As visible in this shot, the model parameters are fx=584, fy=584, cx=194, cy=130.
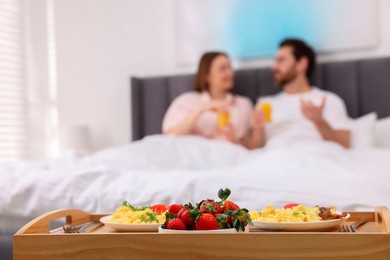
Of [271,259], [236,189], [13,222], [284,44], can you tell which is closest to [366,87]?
[284,44]

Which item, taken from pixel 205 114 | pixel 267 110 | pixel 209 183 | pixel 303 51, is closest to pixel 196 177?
pixel 209 183

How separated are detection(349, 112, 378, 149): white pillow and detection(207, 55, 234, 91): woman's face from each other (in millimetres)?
820

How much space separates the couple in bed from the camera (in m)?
3.50

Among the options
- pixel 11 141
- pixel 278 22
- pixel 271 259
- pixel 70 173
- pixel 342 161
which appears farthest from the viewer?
pixel 11 141

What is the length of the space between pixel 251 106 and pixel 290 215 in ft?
8.20

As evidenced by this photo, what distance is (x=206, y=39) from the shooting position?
4.19 metres

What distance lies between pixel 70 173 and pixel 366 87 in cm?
209

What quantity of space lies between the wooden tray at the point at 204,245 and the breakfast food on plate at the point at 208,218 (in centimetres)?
5

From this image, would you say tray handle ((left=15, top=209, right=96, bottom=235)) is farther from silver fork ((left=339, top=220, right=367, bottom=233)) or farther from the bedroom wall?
the bedroom wall

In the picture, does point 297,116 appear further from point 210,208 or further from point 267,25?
point 210,208

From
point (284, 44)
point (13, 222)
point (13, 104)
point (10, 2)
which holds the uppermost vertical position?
point (10, 2)

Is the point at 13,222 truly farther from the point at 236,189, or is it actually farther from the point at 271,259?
the point at 271,259

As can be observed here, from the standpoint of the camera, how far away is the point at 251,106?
12.7 feet

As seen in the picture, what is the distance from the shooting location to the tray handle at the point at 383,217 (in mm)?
1303
